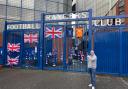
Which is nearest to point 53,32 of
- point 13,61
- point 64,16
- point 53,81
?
point 64,16

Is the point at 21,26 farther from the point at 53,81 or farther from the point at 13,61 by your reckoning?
the point at 53,81

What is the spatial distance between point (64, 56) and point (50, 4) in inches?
602

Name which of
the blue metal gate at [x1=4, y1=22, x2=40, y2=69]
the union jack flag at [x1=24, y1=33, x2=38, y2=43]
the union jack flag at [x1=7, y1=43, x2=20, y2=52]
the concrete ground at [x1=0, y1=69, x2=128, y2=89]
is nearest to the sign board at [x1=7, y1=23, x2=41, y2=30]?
the blue metal gate at [x1=4, y1=22, x2=40, y2=69]

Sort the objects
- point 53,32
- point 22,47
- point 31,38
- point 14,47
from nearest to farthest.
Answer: point 53,32, point 31,38, point 22,47, point 14,47

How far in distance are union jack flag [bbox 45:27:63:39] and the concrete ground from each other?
239 centimetres

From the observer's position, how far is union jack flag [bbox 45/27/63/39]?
19036 mm

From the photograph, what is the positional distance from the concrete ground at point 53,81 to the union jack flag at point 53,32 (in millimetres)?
2390

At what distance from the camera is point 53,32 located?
19203mm

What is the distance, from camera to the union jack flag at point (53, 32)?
62.5 ft

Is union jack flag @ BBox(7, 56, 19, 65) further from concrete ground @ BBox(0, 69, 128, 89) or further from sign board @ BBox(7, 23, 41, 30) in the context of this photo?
concrete ground @ BBox(0, 69, 128, 89)

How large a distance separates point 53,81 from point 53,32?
495 centimetres

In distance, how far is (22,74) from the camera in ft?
57.2

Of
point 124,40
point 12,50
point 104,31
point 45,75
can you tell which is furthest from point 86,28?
point 12,50

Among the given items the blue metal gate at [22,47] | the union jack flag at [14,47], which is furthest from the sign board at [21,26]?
the union jack flag at [14,47]
